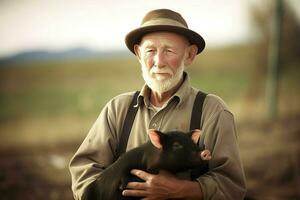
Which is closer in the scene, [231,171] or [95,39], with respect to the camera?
[231,171]

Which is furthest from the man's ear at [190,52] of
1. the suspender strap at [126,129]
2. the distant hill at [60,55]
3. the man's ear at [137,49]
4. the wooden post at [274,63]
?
the wooden post at [274,63]

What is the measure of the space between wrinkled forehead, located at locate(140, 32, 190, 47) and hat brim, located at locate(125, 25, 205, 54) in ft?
0.06

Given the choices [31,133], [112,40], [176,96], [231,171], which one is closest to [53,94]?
[31,133]

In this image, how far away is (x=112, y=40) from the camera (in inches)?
119

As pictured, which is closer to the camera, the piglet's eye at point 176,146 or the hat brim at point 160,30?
the piglet's eye at point 176,146

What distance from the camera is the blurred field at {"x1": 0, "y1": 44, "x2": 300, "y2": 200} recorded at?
118 inches

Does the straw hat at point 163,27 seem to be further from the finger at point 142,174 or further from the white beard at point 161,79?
the finger at point 142,174

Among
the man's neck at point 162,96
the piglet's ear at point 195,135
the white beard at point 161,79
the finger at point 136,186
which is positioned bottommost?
the finger at point 136,186

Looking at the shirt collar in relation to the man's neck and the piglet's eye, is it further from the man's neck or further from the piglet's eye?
the piglet's eye

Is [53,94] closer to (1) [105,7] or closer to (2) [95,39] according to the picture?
(2) [95,39]

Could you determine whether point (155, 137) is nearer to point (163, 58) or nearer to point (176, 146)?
point (176, 146)

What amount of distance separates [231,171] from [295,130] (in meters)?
1.17

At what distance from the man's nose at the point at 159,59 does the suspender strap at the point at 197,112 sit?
0.80 ft

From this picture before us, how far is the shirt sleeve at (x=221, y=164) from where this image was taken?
2021 millimetres
